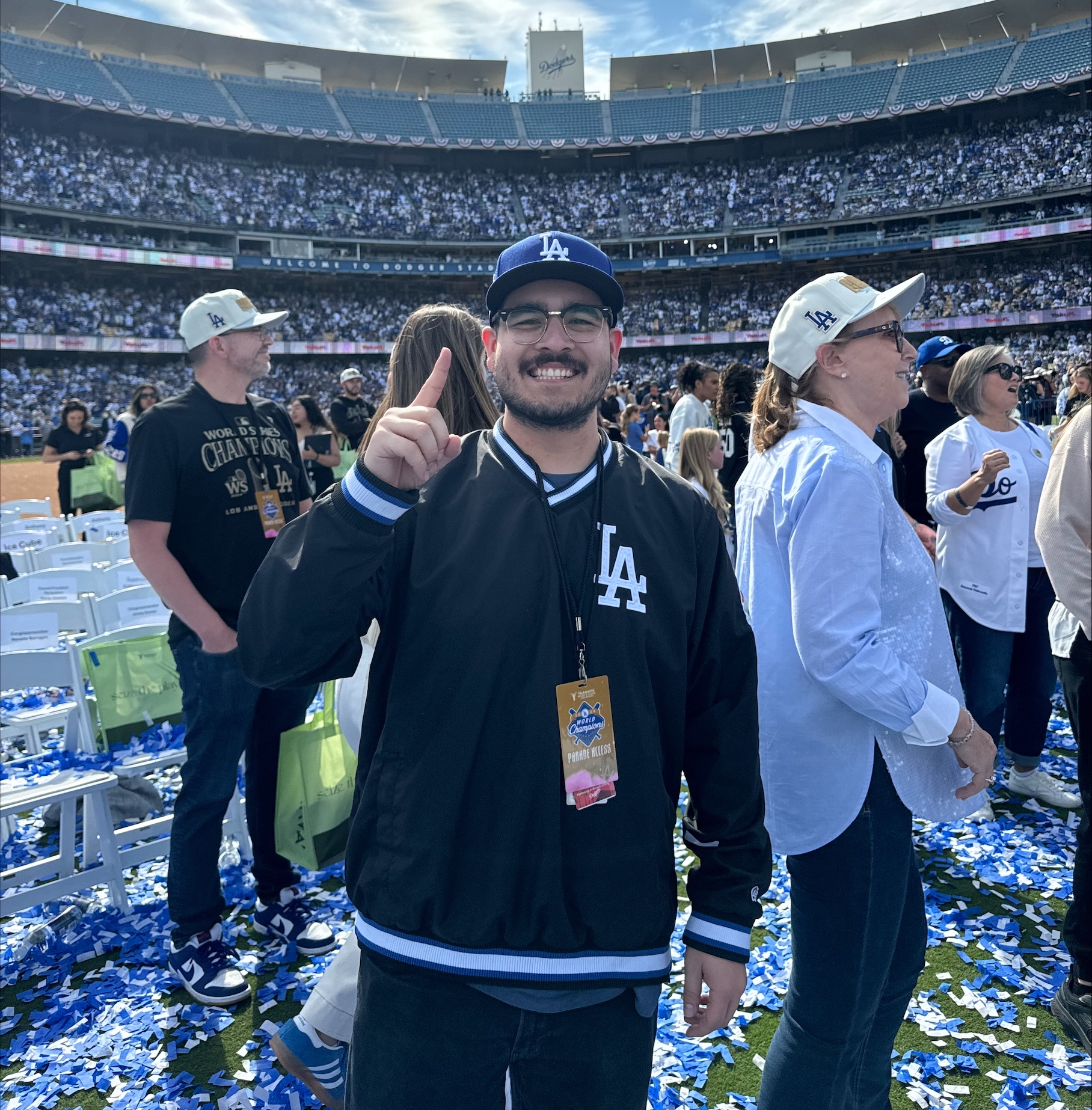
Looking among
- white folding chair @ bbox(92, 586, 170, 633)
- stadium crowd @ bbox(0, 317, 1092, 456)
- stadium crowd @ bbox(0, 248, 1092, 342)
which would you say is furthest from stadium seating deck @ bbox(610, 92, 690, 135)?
white folding chair @ bbox(92, 586, 170, 633)

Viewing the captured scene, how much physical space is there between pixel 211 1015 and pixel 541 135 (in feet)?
154

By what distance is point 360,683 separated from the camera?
2.10 metres

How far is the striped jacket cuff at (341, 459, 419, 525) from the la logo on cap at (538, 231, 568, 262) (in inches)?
22.2

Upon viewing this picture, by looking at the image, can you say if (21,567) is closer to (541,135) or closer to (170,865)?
(170,865)

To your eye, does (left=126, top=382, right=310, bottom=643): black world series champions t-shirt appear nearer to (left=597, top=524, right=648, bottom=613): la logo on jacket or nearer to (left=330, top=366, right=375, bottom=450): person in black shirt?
(left=597, top=524, right=648, bottom=613): la logo on jacket

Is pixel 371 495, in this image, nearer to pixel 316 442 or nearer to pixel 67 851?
pixel 67 851

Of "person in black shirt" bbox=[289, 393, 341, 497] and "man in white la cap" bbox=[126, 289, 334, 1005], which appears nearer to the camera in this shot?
"man in white la cap" bbox=[126, 289, 334, 1005]

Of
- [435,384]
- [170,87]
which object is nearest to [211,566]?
[435,384]

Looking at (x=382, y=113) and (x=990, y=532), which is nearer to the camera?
(x=990, y=532)

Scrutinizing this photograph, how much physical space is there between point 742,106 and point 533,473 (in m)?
48.2

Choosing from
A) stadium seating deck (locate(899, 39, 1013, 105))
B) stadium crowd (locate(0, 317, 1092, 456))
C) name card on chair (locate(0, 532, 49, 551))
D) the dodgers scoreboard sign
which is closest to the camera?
name card on chair (locate(0, 532, 49, 551))

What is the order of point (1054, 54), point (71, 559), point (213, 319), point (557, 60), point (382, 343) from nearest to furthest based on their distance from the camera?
point (213, 319)
point (71, 559)
point (1054, 54)
point (382, 343)
point (557, 60)

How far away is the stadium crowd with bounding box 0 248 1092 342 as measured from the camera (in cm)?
3344

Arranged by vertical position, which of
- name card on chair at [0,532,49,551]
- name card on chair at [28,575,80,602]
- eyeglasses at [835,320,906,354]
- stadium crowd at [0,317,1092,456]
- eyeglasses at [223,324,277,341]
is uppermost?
stadium crowd at [0,317,1092,456]
